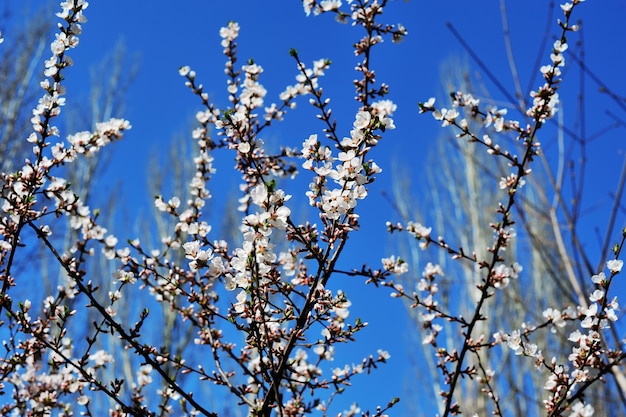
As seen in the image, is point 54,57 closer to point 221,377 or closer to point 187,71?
point 187,71

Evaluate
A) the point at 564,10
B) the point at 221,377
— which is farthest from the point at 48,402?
the point at 564,10

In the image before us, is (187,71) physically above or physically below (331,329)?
above

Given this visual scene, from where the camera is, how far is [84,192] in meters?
9.41

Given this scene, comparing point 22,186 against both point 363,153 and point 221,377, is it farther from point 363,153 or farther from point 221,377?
point 363,153

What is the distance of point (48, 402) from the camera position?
7.60 feet

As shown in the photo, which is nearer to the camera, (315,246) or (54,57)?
(315,246)

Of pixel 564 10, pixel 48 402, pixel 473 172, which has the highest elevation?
pixel 473 172

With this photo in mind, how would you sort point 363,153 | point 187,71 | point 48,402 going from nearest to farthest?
point 363,153 → point 48,402 → point 187,71

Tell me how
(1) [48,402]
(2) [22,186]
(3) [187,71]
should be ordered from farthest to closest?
(3) [187,71] < (1) [48,402] < (2) [22,186]

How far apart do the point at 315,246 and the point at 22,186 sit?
48.3 inches

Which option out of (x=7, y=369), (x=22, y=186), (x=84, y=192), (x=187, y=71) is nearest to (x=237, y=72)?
(x=187, y=71)

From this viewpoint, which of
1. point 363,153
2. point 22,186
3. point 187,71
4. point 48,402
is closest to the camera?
point 363,153

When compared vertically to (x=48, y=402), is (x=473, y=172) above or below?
above

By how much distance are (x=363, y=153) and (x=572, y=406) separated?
1.15 metres
